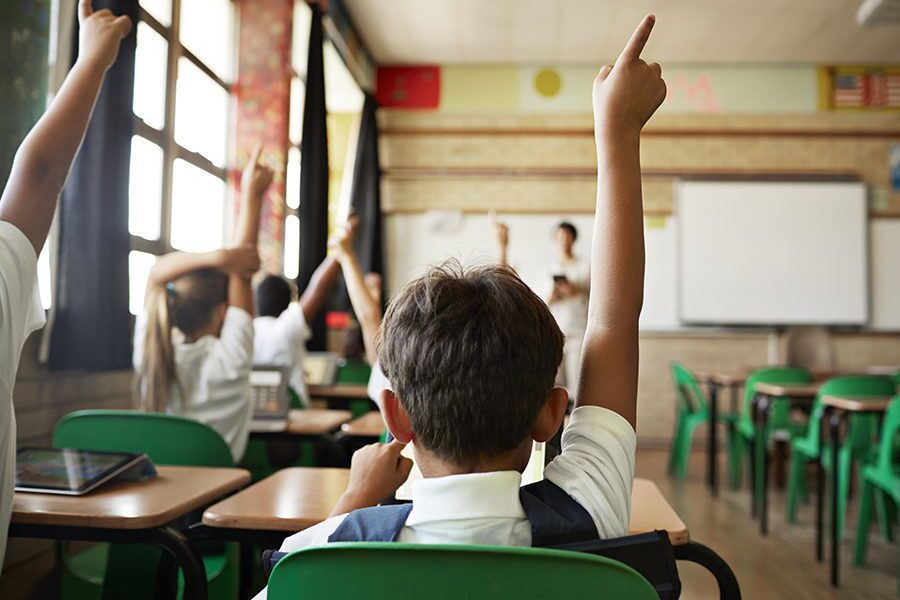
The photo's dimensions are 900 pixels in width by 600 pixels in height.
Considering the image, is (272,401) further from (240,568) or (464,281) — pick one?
(464,281)

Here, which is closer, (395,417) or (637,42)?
(395,417)

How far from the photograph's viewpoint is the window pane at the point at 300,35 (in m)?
5.59

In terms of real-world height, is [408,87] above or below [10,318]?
above

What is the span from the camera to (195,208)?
4598mm

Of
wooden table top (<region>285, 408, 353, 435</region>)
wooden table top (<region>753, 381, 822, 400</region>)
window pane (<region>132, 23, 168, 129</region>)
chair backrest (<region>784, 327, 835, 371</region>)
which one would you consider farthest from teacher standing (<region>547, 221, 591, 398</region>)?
wooden table top (<region>285, 408, 353, 435</region>)

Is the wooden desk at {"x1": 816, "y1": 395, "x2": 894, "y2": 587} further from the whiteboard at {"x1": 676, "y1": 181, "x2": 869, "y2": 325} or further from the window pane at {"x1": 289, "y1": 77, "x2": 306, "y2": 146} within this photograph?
the window pane at {"x1": 289, "y1": 77, "x2": 306, "y2": 146}

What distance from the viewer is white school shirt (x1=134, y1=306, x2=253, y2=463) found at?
234 cm

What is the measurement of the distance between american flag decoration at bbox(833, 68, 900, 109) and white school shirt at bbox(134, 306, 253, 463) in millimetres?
6981

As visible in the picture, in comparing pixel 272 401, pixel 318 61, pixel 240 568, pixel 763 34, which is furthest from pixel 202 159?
pixel 763 34

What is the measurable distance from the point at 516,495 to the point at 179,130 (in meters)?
3.95

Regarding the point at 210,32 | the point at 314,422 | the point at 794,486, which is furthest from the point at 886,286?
the point at 314,422

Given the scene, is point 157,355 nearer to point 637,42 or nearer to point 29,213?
point 29,213

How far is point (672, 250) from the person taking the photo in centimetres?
748

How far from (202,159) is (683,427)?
12.4ft
